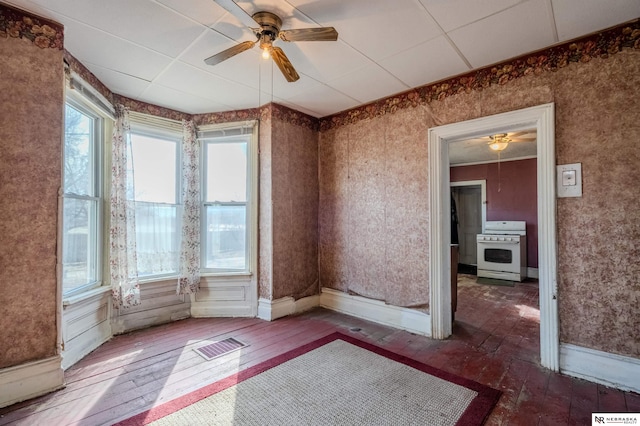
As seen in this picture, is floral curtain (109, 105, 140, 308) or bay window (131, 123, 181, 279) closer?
floral curtain (109, 105, 140, 308)

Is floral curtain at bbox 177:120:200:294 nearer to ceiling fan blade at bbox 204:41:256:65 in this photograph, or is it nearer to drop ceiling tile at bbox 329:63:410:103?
ceiling fan blade at bbox 204:41:256:65

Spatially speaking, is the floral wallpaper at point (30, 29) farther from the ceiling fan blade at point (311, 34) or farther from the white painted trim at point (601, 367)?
the white painted trim at point (601, 367)

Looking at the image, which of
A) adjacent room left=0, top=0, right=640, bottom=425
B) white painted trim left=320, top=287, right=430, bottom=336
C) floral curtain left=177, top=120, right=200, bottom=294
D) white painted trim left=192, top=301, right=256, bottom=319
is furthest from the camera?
white painted trim left=192, top=301, right=256, bottom=319

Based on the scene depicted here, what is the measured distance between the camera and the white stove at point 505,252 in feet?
18.1

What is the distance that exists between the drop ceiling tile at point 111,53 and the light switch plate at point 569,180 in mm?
3395

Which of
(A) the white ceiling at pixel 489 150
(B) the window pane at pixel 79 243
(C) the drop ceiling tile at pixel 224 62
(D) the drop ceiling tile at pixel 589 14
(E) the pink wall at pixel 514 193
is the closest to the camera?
(D) the drop ceiling tile at pixel 589 14

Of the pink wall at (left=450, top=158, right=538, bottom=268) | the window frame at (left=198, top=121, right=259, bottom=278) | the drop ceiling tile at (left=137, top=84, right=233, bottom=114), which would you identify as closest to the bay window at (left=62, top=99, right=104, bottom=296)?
the drop ceiling tile at (left=137, top=84, right=233, bottom=114)

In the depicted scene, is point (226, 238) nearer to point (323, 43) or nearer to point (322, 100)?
point (322, 100)

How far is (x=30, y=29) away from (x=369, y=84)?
8.88ft

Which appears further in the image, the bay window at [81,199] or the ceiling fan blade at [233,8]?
the bay window at [81,199]

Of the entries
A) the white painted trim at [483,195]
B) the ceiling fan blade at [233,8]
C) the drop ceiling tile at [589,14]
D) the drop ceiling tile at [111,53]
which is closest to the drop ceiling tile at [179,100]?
the drop ceiling tile at [111,53]

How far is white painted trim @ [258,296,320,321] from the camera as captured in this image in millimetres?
3504

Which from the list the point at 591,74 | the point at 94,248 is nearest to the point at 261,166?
the point at 94,248

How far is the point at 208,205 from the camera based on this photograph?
3.72m
